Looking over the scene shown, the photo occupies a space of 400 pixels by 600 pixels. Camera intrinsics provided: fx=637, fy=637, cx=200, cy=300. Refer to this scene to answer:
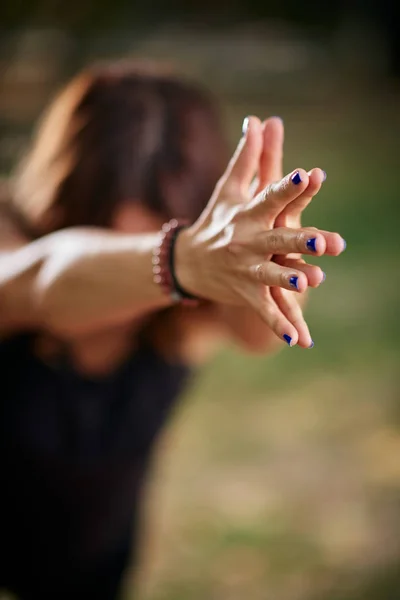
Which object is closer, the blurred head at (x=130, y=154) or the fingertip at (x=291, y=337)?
the fingertip at (x=291, y=337)

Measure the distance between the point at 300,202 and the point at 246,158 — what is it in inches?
2.5

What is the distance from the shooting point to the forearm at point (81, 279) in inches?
17.7

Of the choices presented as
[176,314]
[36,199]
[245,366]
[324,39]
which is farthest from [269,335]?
[245,366]

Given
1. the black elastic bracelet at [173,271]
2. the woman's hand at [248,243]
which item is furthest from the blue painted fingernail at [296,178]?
the black elastic bracelet at [173,271]

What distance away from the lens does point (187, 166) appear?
0.62 meters

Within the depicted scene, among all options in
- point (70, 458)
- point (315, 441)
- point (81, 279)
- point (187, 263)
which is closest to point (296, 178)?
point (187, 263)

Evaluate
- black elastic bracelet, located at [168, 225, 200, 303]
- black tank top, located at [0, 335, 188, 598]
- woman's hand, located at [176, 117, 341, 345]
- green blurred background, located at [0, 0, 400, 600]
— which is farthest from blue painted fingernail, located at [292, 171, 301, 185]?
green blurred background, located at [0, 0, 400, 600]

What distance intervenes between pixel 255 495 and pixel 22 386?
71 centimetres

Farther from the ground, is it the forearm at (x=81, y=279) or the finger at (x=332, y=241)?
the finger at (x=332, y=241)

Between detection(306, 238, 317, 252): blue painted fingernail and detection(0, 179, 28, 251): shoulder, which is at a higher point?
detection(306, 238, 317, 252): blue painted fingernail

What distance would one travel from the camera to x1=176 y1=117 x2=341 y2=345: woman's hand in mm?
327

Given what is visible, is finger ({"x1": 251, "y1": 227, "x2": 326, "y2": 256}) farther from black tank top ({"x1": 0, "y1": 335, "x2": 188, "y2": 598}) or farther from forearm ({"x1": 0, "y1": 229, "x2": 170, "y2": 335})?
black tank top ({"x1": 0, "y1": 335, "x2": 188, "y2": 598})

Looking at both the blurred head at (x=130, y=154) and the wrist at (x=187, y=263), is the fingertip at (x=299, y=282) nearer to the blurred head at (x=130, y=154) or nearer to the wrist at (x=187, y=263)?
the wrist at (x=187, y=263)

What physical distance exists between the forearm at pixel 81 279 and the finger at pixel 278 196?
0.10 m
